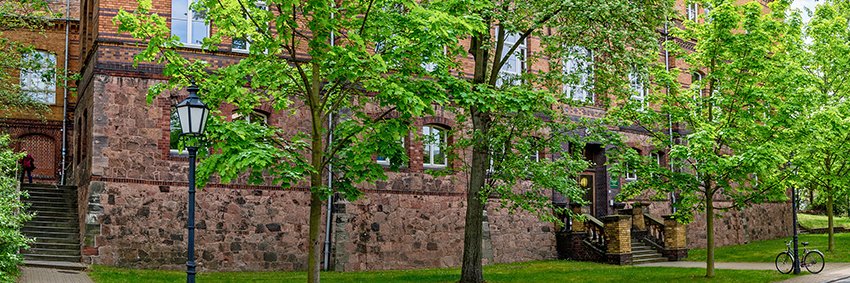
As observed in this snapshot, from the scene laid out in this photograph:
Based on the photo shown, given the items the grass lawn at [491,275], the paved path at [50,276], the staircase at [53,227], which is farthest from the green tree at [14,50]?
the grass lawn at [491,275]

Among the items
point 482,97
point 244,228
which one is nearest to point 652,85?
point 482,97

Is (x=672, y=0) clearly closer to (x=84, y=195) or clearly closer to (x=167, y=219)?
(x=167, y=219)

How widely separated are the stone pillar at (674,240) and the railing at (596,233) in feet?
7.93

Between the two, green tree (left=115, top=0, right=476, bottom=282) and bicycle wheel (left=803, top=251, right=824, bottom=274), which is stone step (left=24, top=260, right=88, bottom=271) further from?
bicycle wheel (left=803, top=251, right=824, bottom=274)

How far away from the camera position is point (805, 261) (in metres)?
21.7

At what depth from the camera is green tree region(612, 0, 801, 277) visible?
18641 millimetres

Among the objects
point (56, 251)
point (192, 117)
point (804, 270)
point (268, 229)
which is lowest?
point (804, 270)

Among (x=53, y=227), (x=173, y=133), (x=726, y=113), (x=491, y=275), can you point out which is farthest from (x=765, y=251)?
(x=53, y=227)

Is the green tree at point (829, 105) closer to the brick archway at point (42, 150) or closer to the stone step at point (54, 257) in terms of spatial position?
the stone step at point (54, 257)

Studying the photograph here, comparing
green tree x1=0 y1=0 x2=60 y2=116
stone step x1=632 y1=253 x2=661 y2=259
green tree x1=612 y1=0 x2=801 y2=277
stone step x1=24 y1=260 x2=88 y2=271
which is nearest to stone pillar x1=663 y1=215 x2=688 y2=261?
stone step x1=632 y1=253 x2=661 y2=259

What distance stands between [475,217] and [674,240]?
10362 millimetres

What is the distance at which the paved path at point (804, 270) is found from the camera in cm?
1994

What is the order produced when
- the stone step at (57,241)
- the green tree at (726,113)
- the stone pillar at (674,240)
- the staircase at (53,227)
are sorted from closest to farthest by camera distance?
the green tree at (726,113) → the staircase at (53,227) → the stone step at (57,241) → the stone pillar at (674,240)

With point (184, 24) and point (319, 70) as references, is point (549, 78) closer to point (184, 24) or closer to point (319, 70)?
point (319, 70)
